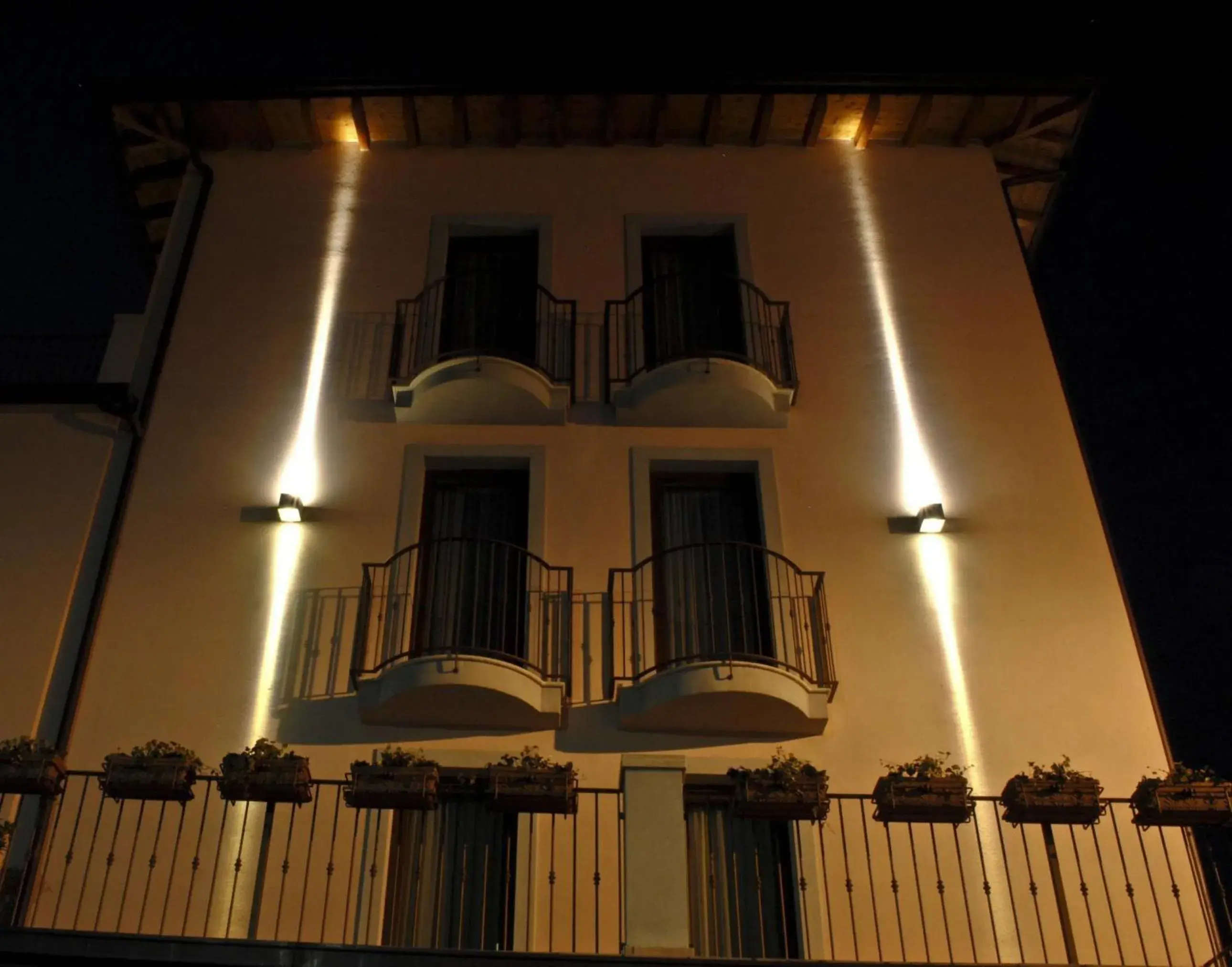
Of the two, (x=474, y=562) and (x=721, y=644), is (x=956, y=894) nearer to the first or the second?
(x=721, y=644)

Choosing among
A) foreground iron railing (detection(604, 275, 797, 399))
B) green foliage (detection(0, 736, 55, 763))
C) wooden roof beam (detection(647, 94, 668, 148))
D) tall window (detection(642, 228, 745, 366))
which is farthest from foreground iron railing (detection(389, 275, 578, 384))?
green foliage (detection(0, 736, 55, 763))

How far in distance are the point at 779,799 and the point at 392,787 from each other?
251 cm

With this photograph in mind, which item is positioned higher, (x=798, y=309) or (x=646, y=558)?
(x=798, y=309)

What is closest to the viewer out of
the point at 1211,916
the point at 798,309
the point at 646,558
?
the point at 1211,916

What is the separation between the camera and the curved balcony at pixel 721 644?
9.84 metres

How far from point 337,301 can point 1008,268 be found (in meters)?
6.90

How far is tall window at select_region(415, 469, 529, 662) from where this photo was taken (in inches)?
432

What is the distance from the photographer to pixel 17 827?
31.4ft

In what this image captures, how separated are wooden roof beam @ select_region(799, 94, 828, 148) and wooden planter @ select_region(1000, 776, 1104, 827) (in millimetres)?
8237

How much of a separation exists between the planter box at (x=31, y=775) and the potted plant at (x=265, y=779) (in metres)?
1.11

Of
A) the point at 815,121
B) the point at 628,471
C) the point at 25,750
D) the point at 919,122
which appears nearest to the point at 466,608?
the point at 628,471

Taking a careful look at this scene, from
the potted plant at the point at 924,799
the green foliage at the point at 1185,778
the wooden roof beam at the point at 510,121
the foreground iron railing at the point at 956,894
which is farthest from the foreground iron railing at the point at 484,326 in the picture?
the green foliage at the point at 1185,778

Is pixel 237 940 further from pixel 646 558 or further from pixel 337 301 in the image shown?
pixel 337 301

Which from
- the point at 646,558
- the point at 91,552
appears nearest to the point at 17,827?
the point at 91,552
